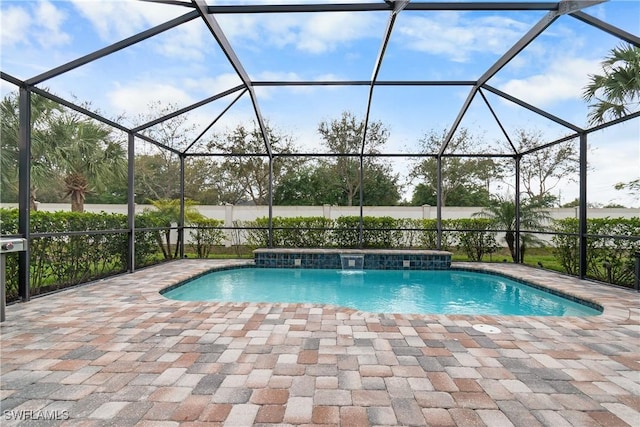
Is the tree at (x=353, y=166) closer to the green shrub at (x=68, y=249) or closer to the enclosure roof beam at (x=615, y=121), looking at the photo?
the enclosure roof beam at (x=615, y=121)

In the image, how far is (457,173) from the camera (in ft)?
48.5

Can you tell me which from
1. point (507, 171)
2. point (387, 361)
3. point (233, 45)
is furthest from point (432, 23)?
point (507, 171)

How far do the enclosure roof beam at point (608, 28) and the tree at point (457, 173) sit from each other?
33.1ft

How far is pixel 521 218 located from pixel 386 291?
470cm

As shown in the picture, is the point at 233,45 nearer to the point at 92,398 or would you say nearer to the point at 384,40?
the point at 384,40

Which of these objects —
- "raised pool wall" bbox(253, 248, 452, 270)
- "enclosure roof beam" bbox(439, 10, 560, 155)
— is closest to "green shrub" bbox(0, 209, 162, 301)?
"raised pool wall" bbox(253, 248, 452, 270)

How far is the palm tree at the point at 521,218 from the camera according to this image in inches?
336

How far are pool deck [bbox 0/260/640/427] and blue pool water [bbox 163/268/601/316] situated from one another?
4.66 ft

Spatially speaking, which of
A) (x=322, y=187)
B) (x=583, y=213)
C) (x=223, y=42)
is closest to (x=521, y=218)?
(x=583, y=213)

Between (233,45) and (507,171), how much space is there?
1275 centimetres

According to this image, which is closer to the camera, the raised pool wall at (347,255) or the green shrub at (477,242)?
the raised pool wall at (347,255)

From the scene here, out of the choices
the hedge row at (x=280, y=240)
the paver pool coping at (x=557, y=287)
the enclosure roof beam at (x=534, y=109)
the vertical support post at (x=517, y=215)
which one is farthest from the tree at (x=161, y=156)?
the vertical support post at (x=517, y=215)

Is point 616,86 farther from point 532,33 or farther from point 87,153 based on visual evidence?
point 87,153

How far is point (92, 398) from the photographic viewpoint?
2.11 metres
